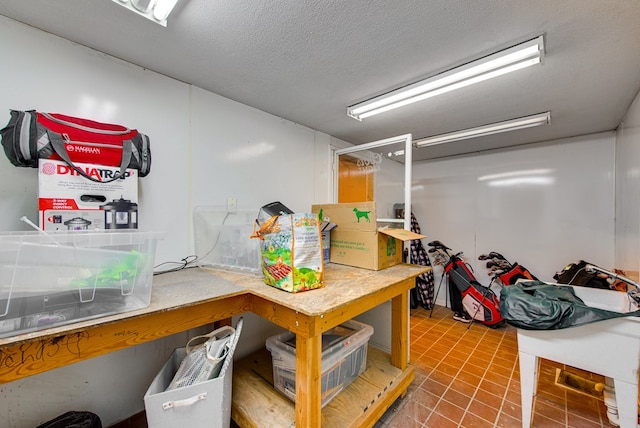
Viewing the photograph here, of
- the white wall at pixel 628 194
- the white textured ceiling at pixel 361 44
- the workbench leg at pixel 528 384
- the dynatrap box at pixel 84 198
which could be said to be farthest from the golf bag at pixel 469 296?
the dynatrap box at pixel 84 198

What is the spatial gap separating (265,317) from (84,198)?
1.18 metres

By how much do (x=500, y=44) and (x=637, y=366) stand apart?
75.9 inches

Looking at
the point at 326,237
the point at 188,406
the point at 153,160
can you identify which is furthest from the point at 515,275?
the point at 153,160

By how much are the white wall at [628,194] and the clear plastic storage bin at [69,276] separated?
3.45 meters

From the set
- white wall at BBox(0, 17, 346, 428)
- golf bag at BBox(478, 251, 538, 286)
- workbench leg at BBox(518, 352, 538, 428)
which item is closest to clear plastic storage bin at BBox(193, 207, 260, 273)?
white wall at BBox(0, 17, 346, 428)

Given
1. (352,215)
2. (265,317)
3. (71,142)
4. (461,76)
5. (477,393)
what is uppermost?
(461,76)

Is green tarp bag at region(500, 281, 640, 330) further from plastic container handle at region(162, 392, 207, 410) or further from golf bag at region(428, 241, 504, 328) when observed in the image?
plastic container handle at region(162, 392, 207, 410)

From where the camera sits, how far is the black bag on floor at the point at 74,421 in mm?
1275

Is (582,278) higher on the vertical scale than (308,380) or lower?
higher

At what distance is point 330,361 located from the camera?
1.52 m

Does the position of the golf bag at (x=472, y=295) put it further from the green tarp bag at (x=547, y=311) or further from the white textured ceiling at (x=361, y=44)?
the white textured ceiling at (x=361, y=44)

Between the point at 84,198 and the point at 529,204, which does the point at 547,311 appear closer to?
the point at 529,204

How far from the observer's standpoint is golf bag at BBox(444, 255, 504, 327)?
317 centimetres

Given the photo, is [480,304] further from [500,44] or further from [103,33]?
[103,33]
